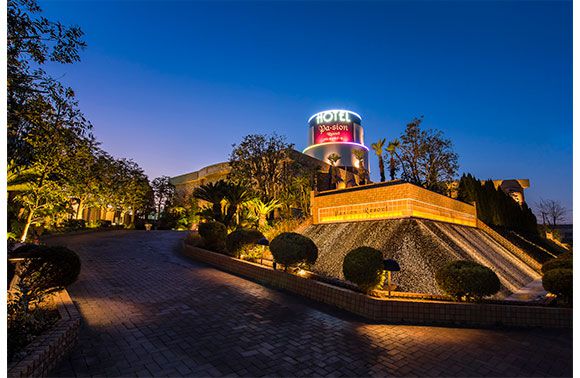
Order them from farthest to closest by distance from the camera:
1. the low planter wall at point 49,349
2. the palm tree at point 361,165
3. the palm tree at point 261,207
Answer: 1. the palm tree at point 361,165
2. the palm tree at point 261,207
3. the low planter wall at point 49,349

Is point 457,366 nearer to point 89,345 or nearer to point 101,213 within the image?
point 89,345

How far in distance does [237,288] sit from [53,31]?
28.7 feet

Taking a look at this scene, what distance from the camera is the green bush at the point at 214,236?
1606cm

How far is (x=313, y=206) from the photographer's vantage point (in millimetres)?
18609

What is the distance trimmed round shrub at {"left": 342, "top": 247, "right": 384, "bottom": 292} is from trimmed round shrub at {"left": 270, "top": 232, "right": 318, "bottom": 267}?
250cm

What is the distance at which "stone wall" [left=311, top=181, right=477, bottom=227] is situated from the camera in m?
14.1

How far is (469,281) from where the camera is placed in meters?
7.42

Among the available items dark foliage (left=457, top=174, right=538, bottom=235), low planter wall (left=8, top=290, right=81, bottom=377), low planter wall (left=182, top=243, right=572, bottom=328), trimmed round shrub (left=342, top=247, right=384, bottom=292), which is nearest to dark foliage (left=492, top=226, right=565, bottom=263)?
dark foliage (left=457, top=174, right=538, bottom=235)

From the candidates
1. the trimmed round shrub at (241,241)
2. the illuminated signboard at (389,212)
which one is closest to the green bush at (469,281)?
the illuminated signboard at (389,212)

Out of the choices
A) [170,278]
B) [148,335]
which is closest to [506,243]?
[170,278]

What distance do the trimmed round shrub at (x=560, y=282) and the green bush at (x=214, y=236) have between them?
529 inches

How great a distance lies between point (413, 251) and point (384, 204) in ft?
12.0

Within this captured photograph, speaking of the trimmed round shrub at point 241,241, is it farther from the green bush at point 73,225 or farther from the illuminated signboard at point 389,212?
the green bush at point 73,225

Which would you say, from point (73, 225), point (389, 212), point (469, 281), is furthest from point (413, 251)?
point (73, 225)
